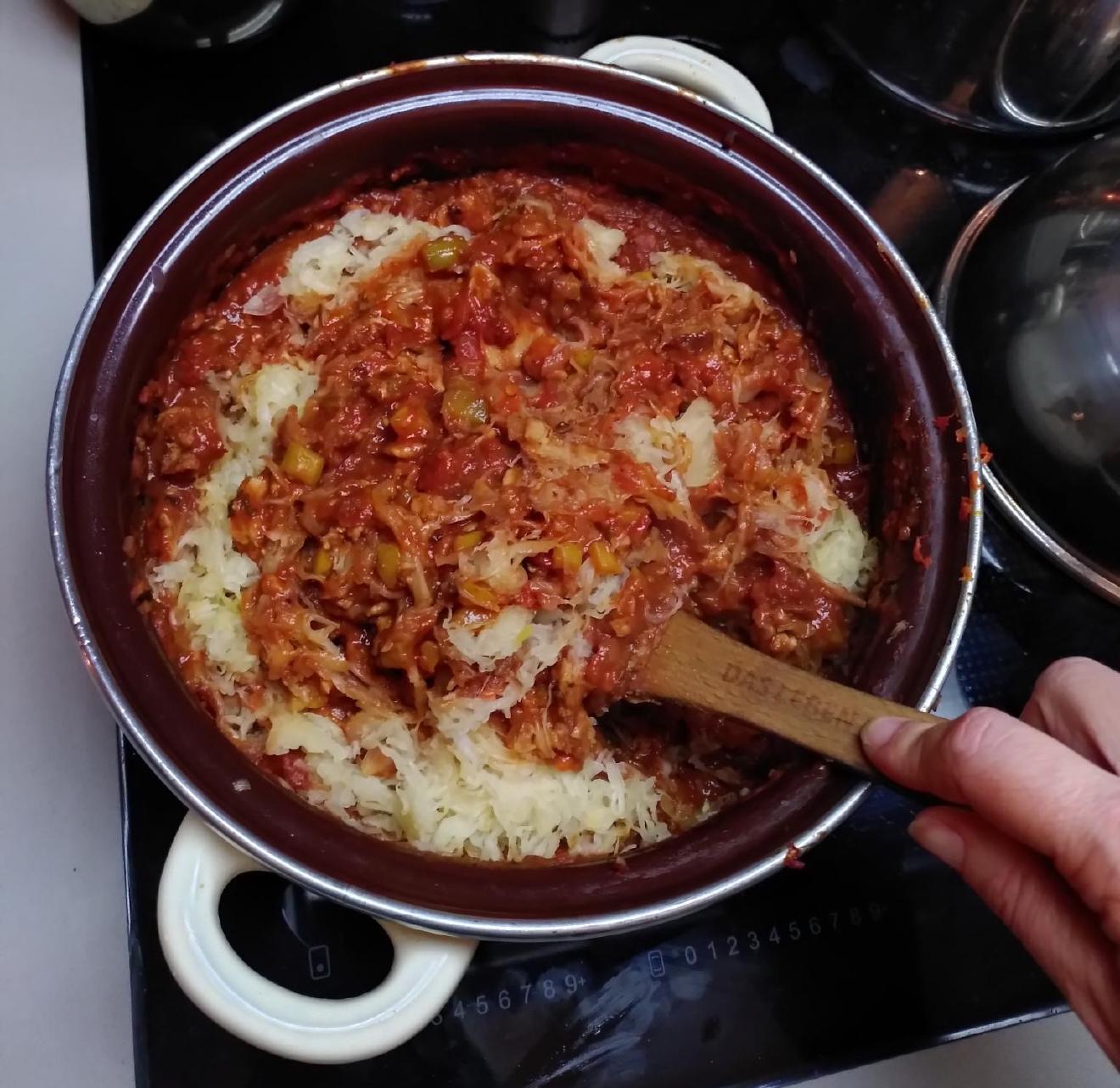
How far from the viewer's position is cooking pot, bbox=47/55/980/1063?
1391 mm

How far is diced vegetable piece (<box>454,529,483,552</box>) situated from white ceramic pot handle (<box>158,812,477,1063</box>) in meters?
0.60

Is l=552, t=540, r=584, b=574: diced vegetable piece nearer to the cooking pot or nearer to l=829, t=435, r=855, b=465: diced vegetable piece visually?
the cooking pot

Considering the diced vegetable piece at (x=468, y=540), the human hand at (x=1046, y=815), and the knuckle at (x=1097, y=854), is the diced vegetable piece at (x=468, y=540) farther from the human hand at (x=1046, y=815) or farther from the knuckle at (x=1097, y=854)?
the knuckle at (x=1097, y=854)

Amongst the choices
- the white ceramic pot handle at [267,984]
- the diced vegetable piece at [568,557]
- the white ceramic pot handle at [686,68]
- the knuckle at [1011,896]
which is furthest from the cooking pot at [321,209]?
the diced vegetable piece at [568,557]

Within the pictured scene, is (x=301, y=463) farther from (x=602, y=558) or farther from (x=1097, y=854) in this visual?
(x=1097, y=854)

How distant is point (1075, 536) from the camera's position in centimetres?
192

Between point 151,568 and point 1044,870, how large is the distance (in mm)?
1438

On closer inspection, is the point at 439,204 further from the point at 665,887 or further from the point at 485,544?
the point at 665,887

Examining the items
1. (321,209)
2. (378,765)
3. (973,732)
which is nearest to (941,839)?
(973,732)

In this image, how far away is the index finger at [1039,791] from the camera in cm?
108

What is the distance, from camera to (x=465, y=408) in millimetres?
1745

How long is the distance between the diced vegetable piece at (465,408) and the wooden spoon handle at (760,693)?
1.65ft

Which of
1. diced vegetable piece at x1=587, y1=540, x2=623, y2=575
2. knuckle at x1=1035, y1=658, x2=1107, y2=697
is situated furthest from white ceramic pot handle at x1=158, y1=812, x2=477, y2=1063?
knuckle at x1=1035, y1=658, x2=1107, y2=697

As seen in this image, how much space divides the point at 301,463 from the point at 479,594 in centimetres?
40
